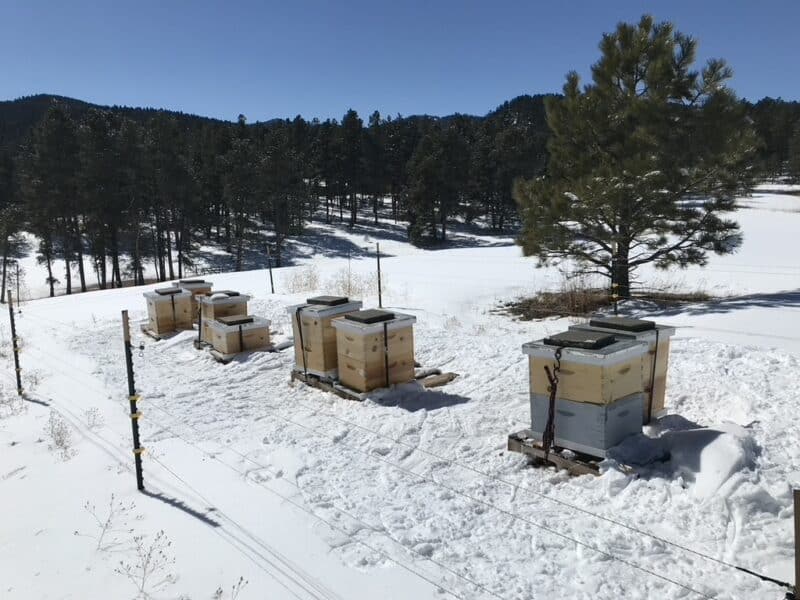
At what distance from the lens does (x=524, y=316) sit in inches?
576

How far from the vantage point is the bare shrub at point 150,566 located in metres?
4.39

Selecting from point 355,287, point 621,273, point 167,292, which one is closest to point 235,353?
point 167,292

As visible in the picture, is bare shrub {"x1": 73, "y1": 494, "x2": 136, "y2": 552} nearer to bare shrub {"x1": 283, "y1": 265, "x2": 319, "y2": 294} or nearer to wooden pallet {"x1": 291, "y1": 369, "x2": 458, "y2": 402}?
wooden pallet {"x1": 291, "y1": 369, "x2": 458, "y2": 402}

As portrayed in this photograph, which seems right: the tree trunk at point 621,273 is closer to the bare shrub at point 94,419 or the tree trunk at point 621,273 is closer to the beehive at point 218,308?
the beehive at point 218,308

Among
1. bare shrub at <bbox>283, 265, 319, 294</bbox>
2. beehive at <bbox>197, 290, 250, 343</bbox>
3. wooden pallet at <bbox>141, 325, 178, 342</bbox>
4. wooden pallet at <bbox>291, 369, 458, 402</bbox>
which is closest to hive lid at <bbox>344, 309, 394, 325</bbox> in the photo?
wooden pallet at <bbox>291, 369, 458, 402</bbox>

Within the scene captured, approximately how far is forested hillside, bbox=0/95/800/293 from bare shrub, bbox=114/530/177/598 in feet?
48.4

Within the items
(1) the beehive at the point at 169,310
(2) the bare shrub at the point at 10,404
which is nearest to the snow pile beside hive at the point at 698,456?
(2) the bare shrub at the point at 10,404

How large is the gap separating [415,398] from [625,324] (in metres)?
3.34

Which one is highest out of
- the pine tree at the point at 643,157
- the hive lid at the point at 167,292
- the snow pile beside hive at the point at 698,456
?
the pine tree at the point at 643,157

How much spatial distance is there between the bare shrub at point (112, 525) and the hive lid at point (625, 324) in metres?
5.51

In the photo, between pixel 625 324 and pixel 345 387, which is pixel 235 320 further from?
pixel 625 324

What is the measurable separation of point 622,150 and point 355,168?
4480 centimetres

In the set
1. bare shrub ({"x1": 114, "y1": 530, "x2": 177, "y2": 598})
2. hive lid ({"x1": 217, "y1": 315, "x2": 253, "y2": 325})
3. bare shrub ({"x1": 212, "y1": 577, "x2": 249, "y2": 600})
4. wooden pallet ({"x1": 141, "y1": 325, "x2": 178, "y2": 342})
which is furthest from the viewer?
wooden pallet ({"x1": 141, "y1": 325, "x2": 178, "y2": 342})

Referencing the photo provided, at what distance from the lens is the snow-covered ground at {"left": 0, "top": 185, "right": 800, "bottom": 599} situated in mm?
4414
